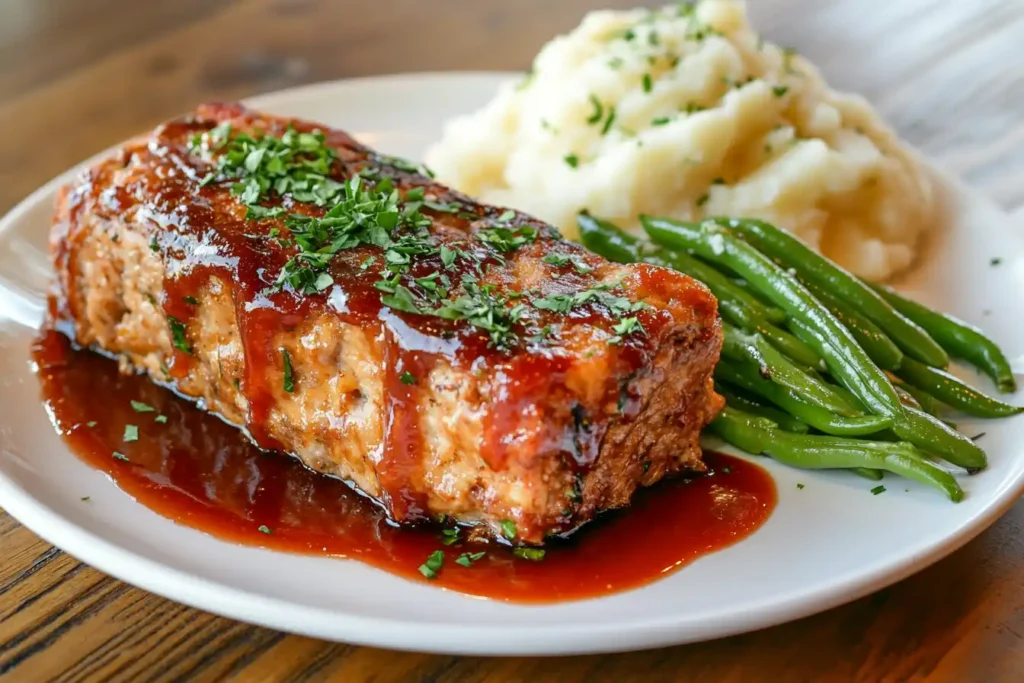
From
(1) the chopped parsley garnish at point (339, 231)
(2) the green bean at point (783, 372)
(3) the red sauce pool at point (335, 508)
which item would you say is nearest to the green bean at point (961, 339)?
(2) the green bean at point (783, 372)

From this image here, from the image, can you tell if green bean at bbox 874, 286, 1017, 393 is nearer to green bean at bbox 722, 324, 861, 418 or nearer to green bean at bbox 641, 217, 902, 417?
green bean at bbox 641, 217, 902, 417

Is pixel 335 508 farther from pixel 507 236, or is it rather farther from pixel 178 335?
pixel 507 236

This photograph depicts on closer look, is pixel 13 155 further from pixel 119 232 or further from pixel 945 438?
pixel 945 438

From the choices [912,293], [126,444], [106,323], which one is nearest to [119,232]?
[106,323]

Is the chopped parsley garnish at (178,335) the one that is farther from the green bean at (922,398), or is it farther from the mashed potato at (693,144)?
the green bean at (922,398)

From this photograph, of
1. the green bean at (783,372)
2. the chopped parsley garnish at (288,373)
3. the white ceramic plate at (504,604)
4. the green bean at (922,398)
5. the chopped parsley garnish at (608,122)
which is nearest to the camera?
the white ceramic plate at (504,604)

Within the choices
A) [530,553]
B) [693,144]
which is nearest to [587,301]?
[530,553]
